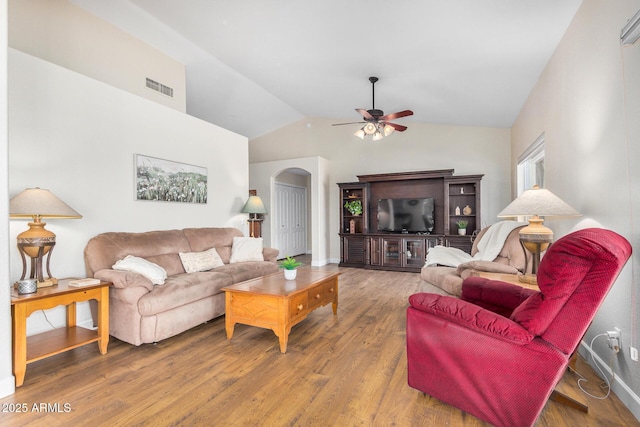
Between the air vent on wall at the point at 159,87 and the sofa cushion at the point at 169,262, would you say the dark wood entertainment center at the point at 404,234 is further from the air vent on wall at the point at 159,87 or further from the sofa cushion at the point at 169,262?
the sofa cushion at the point at 169,262

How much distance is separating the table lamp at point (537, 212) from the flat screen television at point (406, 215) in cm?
390

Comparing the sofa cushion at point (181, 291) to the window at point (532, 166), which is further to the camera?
the window at point (532, 166)

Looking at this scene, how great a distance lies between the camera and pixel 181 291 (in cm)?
304

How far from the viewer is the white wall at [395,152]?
6336 mm

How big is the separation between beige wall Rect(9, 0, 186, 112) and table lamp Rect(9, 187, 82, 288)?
1.93m

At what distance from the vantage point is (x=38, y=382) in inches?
89.0

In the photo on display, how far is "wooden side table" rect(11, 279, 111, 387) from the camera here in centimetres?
219

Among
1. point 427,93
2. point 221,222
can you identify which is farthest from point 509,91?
point 221,222

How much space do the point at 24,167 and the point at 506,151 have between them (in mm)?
7038

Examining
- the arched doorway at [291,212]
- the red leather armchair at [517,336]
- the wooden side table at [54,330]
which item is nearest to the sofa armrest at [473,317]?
the red leather armchair at [517,336]

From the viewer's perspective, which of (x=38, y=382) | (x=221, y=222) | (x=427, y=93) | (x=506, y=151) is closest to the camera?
(x=38, y=382)

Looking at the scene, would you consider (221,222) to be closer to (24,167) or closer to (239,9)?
(24,167)

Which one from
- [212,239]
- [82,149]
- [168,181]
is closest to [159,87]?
[168,181]

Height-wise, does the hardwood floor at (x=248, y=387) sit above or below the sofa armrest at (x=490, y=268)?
below
